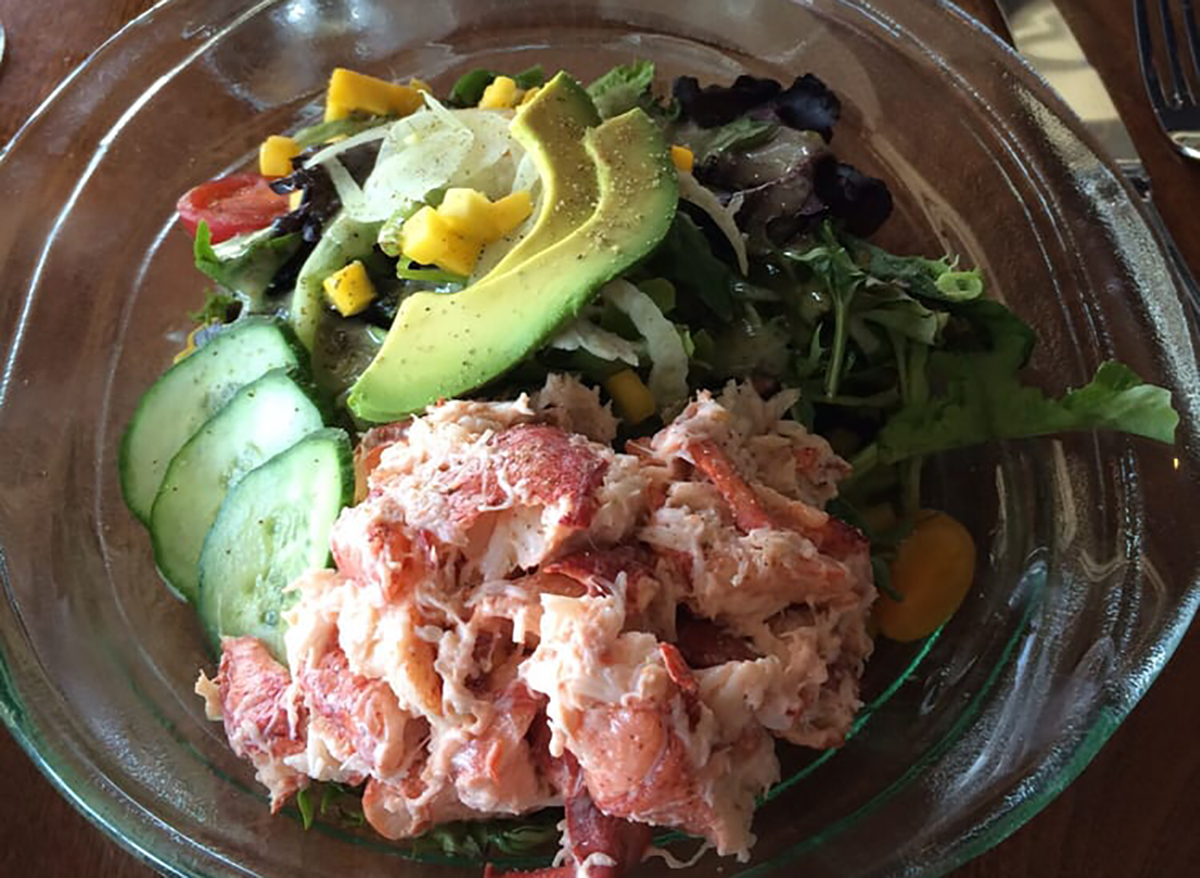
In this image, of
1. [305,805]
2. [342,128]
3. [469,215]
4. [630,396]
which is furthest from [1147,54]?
[305,805]

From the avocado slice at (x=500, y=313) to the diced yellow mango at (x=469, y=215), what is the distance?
0.08 metres

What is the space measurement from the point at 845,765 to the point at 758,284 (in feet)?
2.90

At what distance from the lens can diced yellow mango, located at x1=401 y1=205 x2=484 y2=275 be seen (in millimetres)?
1869

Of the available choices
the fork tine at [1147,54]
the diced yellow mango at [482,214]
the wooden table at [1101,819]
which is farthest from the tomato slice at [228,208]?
the fork tine at [1147,54]

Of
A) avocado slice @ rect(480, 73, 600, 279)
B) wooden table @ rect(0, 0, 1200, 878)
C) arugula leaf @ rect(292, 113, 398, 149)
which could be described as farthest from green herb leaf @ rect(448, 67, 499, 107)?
wooden table @ rect(0, 0, 1200, 878)

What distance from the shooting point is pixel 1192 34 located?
2.62 m

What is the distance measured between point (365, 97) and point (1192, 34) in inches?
75.7

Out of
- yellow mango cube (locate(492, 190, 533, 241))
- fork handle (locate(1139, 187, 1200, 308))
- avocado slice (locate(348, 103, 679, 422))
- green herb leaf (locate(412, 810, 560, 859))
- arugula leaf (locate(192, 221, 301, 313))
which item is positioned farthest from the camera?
fork handle (locate(1139, 187, 1200, 308))

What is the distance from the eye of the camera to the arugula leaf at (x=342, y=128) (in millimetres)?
2273

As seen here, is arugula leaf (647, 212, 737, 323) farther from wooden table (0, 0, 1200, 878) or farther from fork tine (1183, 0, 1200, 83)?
fork tine (1183, 0, 1200, 83)

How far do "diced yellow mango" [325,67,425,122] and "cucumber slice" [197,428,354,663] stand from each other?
33.2 inches

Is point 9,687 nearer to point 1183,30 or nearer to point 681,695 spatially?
point 681,695

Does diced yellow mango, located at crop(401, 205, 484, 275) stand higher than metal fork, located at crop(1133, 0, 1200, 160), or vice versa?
diced yellow mango, located at crop(401, 205, 484, 275)

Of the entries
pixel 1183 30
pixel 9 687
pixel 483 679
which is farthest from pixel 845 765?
pixel 1183 30
